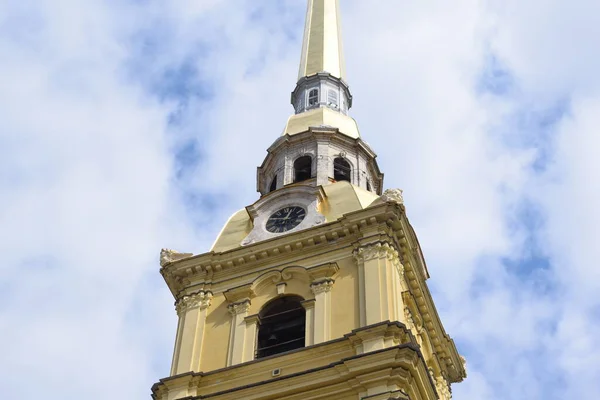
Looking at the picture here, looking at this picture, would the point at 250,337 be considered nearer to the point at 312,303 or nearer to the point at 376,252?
the point at 312,303

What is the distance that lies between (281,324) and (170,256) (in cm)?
486

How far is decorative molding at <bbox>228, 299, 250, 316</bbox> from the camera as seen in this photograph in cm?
3541

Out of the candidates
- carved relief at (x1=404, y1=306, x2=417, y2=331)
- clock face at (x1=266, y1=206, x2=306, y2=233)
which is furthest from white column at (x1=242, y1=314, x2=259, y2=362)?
carved relief at (x1=404, y1=306, x2=417, y2=331)

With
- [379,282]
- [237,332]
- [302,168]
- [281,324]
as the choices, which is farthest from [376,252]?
[302,168]

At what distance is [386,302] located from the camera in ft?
110

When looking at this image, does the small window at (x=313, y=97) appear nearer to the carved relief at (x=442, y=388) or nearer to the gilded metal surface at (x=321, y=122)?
the gilded metal surface at (x=321, y=122)

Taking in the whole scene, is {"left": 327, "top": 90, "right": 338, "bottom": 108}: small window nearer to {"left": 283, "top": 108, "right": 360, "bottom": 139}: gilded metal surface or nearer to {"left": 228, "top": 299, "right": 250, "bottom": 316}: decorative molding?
{"left": 283, "top": 108, "right": 360, "bottom": 139}: gilded metal surface

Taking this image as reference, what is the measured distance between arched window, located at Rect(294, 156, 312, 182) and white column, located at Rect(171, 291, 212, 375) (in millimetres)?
7619

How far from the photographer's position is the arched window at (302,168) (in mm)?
42625

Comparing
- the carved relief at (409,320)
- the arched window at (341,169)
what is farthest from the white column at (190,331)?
the arched window at (341,169)

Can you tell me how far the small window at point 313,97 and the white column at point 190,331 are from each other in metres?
12.8

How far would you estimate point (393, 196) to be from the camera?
36.3 meters

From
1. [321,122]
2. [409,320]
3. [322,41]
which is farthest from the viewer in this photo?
[322,41]

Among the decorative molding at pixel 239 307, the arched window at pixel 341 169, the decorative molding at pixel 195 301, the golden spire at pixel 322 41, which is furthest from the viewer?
the golden spire at pixel 322 41
